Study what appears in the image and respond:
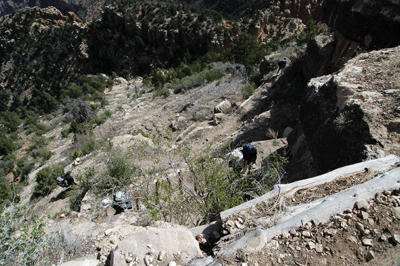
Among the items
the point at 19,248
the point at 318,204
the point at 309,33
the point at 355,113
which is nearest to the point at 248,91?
the point at 309,33

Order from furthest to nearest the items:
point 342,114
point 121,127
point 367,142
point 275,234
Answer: point 121,127 → point 342,114 → point 367,142 → point 275,234

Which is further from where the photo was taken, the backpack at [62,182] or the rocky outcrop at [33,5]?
the rocky outcrop at [33,5]

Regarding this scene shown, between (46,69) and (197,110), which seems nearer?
(197,110)

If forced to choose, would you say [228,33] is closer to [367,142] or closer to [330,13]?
[330,13]

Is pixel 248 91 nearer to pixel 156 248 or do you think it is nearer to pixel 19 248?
pixel 156 248

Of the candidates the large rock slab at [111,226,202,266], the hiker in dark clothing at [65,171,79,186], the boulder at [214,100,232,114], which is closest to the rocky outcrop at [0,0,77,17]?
the boulder at [214,100,232,114]

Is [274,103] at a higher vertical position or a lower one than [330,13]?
lower

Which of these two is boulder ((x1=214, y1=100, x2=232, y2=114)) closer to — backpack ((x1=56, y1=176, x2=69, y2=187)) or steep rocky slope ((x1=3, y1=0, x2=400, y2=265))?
steep rocky slope ((x1=3, y1=0, x2=400, y2=265))

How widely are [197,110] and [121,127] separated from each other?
15.3ft

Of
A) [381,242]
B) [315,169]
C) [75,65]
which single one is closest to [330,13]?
[315,169]

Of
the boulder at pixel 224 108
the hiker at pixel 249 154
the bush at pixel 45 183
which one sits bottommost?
the bush at pixel 45 183

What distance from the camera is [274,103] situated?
9.06 m

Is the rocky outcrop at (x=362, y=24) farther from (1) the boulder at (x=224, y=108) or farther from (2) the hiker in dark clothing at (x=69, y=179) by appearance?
(2) the hiker in dark clothing at (x=69, y=179)

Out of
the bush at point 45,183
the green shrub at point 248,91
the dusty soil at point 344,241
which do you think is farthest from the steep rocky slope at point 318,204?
the green shrub at point 248,91
